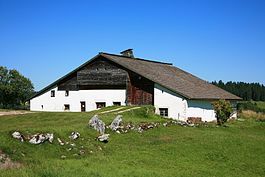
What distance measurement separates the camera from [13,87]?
66000 mm

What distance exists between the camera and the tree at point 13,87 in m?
65.5

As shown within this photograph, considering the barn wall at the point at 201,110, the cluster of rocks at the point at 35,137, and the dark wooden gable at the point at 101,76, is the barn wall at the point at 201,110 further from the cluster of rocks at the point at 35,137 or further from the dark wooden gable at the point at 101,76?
the cluster of rocks at the point at 35,137

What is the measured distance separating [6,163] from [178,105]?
25179 mm

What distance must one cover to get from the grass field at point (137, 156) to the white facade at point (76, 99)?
64.5 ft

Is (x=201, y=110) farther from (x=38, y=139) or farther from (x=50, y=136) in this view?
(x=38, y=139)

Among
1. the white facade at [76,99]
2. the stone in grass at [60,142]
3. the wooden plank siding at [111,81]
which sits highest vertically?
the wooden plank siding at [111,81]

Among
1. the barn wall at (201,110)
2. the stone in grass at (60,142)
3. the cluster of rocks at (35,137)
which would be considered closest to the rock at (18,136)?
the cluster of rocks at (35,137)

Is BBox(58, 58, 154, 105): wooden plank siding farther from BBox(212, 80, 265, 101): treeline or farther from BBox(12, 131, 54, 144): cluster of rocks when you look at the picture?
BBox(212, 80, 265, 101): treeline

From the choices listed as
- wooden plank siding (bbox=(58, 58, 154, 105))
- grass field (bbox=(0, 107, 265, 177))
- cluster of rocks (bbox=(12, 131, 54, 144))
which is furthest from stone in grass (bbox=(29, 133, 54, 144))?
wooden plank siding (bbox=(58, 58, 154, 105))

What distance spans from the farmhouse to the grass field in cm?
1492

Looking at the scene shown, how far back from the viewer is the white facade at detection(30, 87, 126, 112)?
42237mm

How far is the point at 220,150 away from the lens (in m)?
18.8

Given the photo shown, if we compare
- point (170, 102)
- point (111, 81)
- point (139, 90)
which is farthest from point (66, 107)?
point (170, 102)

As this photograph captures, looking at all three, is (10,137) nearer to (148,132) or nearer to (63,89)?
(148,132)
